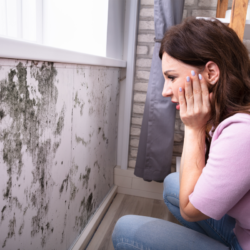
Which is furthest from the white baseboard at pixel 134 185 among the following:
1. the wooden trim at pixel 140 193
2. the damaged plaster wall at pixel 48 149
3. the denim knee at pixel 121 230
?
the denim knee at pixel 121 230

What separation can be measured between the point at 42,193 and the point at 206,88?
2.17 ft

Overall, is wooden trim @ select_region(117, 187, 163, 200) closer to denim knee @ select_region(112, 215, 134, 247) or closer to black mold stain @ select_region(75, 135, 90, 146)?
black mold stain @ select_region(75, 135, 90, 146)

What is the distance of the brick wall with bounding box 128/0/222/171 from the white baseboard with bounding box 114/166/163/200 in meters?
0.10

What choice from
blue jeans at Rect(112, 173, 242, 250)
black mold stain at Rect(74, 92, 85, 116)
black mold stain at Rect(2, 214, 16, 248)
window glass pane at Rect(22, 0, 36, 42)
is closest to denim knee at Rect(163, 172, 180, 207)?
blue jeans at Rect(112, 173, 242, 250)

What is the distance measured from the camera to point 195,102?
83 cm

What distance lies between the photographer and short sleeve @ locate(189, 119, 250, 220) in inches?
23.7

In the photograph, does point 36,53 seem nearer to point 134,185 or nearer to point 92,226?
point 92,226

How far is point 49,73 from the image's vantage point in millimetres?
826

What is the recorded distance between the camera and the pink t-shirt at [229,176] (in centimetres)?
60

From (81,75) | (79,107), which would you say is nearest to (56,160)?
(79,107)

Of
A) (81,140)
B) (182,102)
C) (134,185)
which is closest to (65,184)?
(81,140)

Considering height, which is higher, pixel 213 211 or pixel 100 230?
pixel 213 211

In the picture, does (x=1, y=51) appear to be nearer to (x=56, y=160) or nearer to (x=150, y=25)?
(x=56, y=160)

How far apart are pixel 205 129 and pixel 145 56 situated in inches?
37.8
